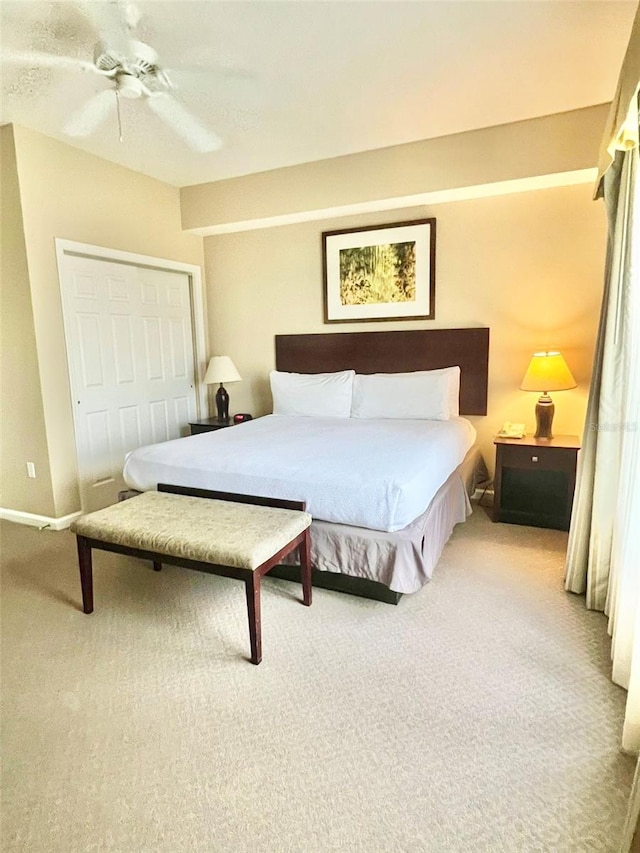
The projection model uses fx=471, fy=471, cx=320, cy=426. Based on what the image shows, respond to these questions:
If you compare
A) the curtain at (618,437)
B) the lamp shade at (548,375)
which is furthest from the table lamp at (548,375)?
the curtain at (618,437)

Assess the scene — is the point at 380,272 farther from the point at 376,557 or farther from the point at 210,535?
the point at 210,535

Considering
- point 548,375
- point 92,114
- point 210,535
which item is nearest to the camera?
point 210,535

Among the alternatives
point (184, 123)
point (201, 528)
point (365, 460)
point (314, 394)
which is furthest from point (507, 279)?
point (201, 528)

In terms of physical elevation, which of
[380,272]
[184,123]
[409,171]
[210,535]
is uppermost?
[184,123]

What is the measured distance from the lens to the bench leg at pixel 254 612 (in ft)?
6.07

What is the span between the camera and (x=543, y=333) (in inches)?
139

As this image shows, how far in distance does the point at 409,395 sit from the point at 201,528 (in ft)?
6.82

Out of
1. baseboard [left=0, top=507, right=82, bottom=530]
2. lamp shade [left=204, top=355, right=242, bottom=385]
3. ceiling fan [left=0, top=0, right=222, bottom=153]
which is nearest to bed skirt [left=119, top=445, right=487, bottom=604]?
baseboard [left=0, top=507, right=82, bottom=530]

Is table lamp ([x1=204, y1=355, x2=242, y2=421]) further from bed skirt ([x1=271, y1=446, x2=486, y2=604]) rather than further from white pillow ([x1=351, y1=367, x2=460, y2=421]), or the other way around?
bed skirt ([x1=271, y1=446, x2=486, y2=604])

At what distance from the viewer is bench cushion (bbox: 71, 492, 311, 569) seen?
1.92 m

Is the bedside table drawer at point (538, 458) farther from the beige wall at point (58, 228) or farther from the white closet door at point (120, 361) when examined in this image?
the beige wall at point (58, 228)

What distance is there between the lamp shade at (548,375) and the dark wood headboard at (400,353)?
549 millimetres

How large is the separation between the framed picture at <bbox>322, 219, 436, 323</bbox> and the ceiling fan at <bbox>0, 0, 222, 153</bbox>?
1.58 metres

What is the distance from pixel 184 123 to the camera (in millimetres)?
2963
